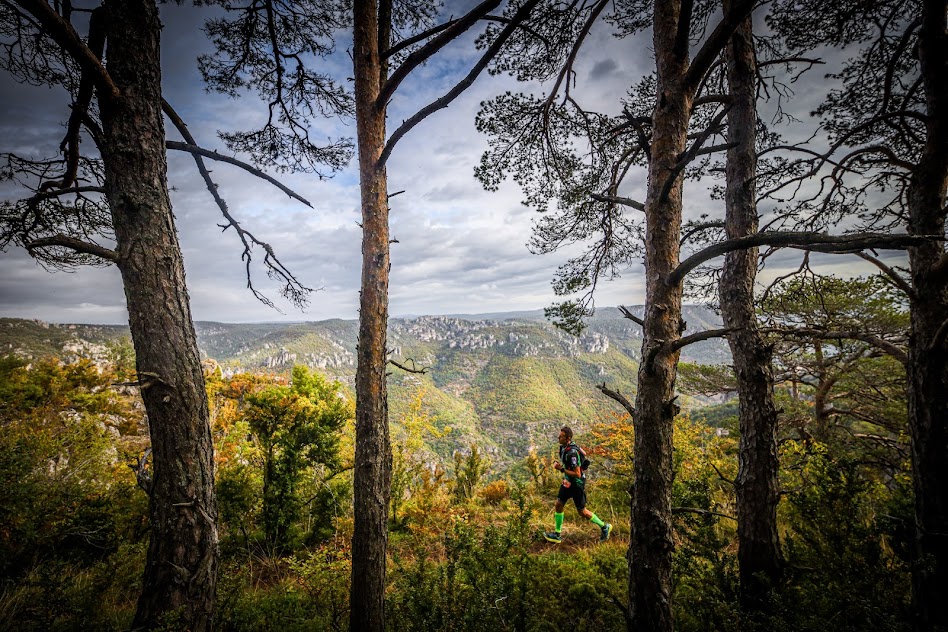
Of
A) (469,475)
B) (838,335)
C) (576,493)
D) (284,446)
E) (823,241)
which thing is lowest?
(469,475)

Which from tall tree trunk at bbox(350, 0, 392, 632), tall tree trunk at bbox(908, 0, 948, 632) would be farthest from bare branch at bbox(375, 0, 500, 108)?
tall tree trunk at bbox(908, 0, 948, 632)

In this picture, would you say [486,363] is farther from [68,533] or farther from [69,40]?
[69,40]

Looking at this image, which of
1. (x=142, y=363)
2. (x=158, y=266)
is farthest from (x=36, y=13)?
(x=142, y=363)

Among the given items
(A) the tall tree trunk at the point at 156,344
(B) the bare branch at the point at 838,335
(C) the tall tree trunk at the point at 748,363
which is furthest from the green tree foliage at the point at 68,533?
(C) the tall tree trunk at the point at 748,363

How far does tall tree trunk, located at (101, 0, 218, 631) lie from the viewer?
2.21 m

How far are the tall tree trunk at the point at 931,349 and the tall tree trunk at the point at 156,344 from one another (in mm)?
4860

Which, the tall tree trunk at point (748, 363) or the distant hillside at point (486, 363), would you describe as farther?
the distant hillside at point (486, 363)

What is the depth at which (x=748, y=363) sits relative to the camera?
3.59 meters

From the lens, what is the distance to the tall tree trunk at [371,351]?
288 cm

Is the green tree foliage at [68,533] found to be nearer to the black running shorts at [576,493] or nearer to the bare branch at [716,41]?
the bare branch at [716,41]

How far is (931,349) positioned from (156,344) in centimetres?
583

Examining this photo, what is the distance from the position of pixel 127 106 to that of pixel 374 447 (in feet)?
Answer: 10.3

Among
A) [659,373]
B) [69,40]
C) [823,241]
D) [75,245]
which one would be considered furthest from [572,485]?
[69,40]

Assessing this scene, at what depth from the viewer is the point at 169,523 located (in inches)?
87.5
